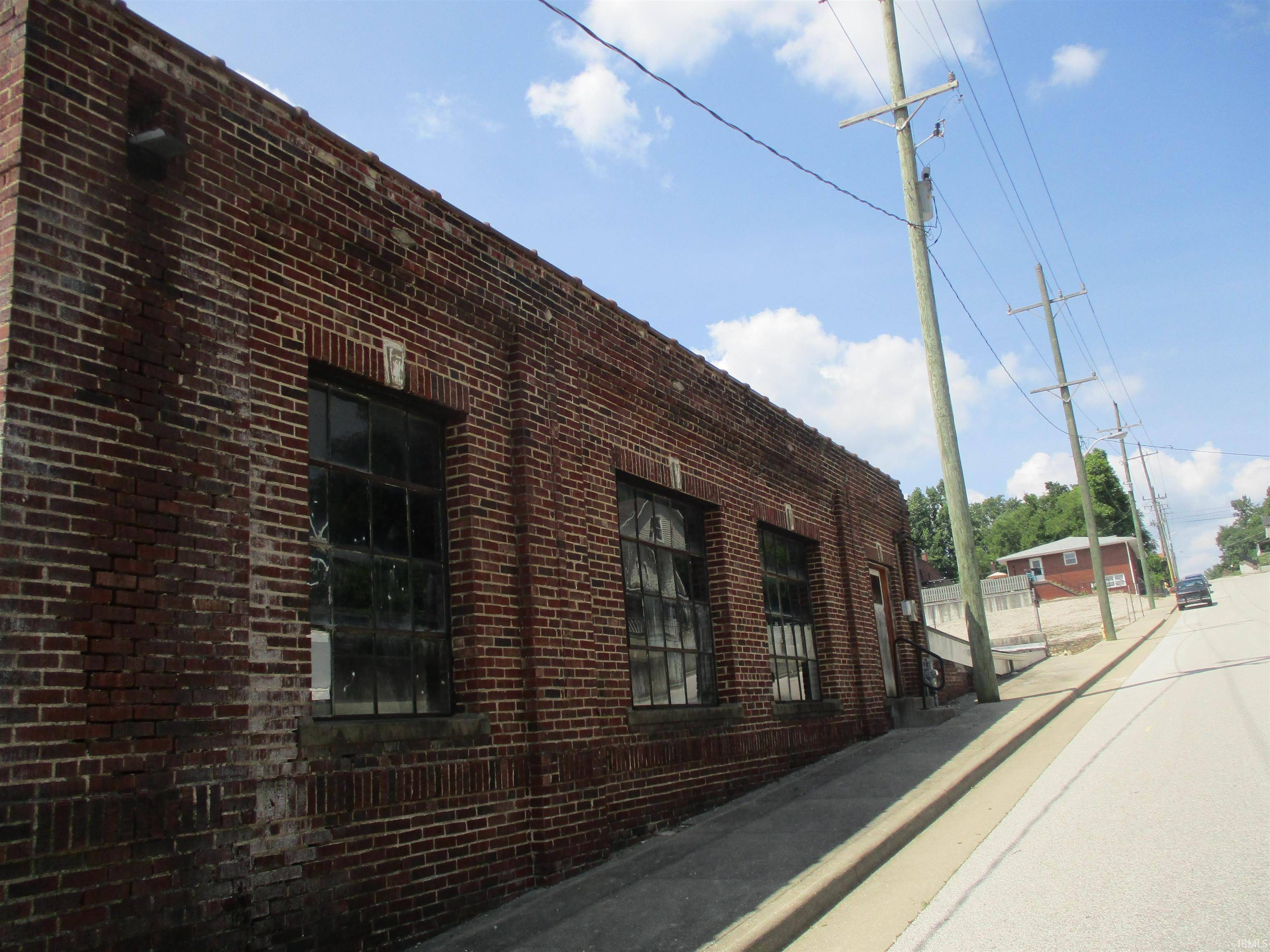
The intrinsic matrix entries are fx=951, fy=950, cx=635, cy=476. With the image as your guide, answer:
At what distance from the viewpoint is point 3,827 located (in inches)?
146

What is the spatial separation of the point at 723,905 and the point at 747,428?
256 inches

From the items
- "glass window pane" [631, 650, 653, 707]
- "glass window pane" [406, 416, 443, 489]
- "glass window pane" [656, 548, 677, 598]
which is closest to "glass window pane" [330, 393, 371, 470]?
"glass window pane" [406, 416, 443, 489]

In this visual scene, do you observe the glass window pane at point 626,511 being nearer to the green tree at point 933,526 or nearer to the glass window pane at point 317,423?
the glass window pane at point 317,423

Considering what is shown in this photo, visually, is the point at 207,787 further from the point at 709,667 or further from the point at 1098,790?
the point at 1098,790

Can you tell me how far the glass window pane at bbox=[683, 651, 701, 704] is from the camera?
9.26 metres

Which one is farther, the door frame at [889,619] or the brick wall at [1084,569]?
the brick wall at [1084,569]

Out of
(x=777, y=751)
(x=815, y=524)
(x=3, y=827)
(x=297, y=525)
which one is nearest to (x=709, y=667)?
(x=777, y=751)

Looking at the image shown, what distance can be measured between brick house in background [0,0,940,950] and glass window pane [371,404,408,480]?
1.0 inches

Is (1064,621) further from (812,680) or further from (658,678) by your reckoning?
(658,678)

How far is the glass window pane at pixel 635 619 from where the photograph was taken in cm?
852

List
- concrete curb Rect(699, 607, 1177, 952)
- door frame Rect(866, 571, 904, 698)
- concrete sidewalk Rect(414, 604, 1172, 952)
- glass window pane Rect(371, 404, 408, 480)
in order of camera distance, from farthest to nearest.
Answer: door frame Rect(866, 571, 904, 698), glass window pane Rect(371, 404, 408, 480), concrete sidewalk Rect(414, 604, 1172, 952), concrete curb Rect(699, 607, 1177, 952)

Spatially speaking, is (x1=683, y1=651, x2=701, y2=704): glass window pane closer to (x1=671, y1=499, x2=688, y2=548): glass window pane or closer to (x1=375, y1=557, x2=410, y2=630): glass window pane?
(x1=671, y1=499, x2=688, y2=548): glass window pane

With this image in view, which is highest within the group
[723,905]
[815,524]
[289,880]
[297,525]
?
[815,524]

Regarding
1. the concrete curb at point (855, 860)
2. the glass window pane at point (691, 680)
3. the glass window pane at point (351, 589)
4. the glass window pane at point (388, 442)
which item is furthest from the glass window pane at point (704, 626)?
the glass window pane at point (351, 589)
